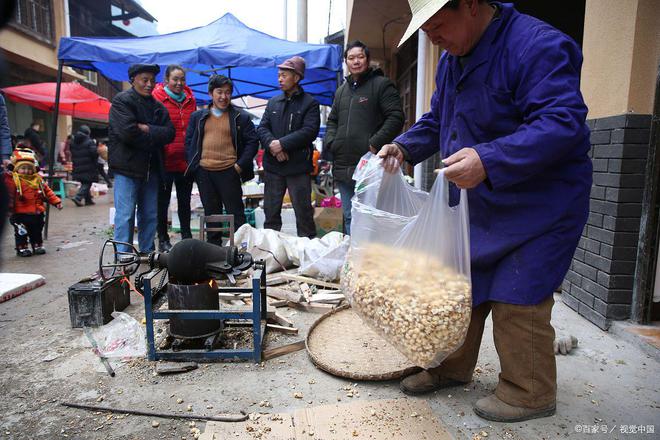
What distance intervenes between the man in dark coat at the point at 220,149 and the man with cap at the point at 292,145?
0.25 metres

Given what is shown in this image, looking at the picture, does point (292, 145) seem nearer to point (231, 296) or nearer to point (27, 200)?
point (231, 296)

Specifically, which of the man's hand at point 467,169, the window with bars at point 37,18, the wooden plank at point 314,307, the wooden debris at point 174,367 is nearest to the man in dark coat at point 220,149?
the wooden plank at point 314,307

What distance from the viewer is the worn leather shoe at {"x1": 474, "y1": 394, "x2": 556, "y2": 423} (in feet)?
6.73

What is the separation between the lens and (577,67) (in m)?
1.76

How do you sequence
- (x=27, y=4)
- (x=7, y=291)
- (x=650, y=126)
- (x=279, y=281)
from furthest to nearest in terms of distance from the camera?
(x=27, y=4), (x=279, y=281), (x=7, y=291), (x=650, y=126)

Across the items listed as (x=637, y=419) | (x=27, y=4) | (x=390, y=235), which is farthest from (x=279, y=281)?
(x=27, y=4)

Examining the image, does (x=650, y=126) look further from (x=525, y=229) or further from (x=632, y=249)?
(x=525, y=229)

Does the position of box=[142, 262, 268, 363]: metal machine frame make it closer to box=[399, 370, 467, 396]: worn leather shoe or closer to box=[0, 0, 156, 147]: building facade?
box=[399, 370, 467, 396]: worn leather shoe

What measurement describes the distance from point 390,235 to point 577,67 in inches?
40.3

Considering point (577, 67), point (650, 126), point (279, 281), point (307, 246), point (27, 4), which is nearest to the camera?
point (577, 67)

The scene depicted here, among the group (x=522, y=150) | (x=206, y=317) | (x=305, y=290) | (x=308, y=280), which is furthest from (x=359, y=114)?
(x=522, y=150)

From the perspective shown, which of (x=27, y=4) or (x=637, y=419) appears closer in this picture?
(x=637, y=419)

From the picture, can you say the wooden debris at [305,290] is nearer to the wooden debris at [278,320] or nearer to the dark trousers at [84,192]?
the wooden debris at [278,320]

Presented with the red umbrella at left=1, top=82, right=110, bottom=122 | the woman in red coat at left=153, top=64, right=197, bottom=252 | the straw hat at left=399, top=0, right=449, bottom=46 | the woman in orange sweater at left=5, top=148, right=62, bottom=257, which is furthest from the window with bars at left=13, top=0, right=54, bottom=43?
the straw hat at left=399, top=0, right=449, bottom=46
